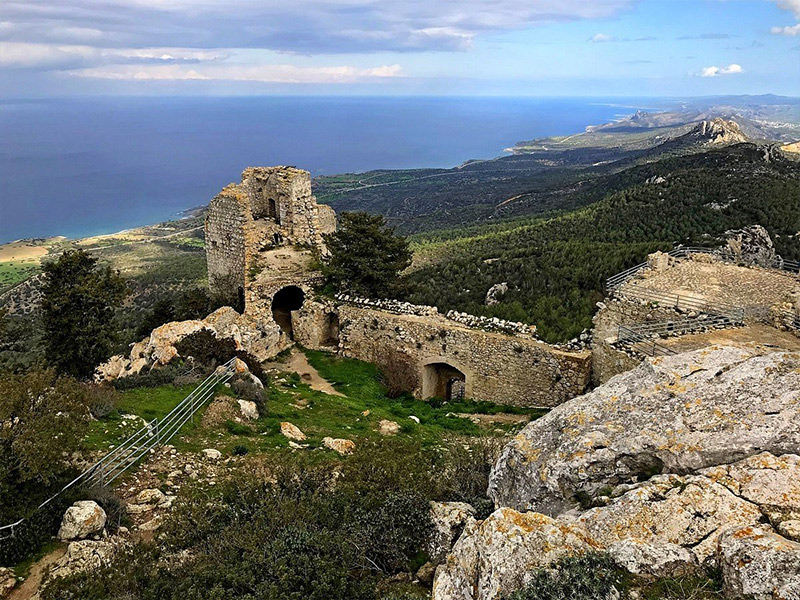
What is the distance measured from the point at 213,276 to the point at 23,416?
1333cm

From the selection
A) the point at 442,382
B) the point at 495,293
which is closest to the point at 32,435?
the point at 442,382

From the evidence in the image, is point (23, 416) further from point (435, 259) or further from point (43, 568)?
point (435, 259)

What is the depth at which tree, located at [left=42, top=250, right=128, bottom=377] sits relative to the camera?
13.9 meters

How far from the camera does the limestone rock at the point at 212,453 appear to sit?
8.90 m

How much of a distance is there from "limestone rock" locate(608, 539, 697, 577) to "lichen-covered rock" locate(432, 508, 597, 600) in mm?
249

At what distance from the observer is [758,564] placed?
143 inches

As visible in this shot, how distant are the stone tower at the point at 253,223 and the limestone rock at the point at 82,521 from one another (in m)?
11.2

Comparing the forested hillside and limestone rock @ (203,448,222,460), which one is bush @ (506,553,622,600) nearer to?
limestone rock @ (203,448,222,460)

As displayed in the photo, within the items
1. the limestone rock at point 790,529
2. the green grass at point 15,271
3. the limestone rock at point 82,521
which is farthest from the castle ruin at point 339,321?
the green grass at point 15,271

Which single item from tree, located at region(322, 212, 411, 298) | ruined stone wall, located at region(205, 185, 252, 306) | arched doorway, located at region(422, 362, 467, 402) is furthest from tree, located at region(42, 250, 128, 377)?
arched doorway, located at region(422, 362, 467, 402)

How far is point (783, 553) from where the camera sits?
3.61 meters

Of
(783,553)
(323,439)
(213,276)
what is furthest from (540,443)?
(213,276)

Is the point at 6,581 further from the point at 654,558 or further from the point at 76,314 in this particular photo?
the point at 76,314

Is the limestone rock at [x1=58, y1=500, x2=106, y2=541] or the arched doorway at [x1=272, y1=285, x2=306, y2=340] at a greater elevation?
the limestone rock at [x1=58, y1=500, x2=106, y2=541]
